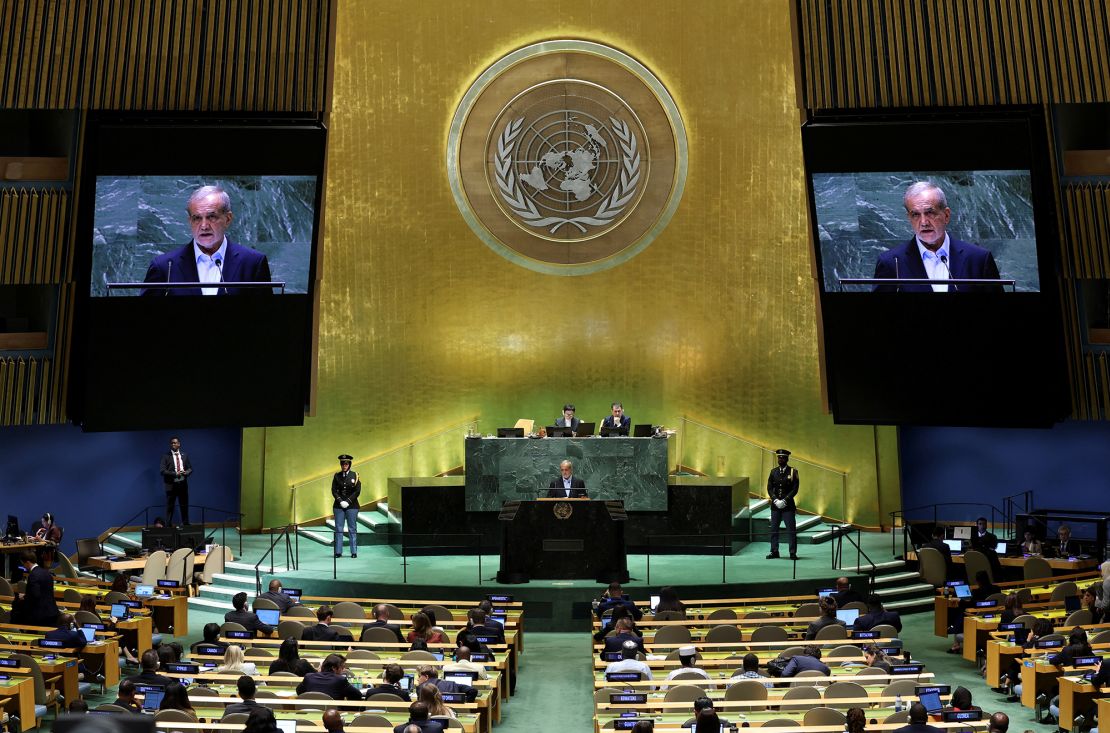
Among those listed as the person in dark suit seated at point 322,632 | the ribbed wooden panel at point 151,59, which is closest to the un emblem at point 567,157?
the ribbed wooden panel at point 151,59

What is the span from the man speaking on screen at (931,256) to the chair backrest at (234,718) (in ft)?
32.8

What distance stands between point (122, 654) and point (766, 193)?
11938mm

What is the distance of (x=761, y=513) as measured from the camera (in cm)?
2130

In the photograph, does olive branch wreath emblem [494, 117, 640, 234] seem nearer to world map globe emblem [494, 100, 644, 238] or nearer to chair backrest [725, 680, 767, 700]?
world map globe emblem [494, 100, 644, 238]

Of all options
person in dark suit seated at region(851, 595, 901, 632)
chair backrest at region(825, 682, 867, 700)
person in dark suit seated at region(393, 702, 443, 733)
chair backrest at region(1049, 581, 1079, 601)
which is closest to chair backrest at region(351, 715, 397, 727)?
person in dark suit seated at region(393, 702, 443, 733)

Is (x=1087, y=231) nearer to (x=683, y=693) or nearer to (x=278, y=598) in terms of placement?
(x=683, y=693)

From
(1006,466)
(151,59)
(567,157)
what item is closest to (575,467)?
(567,157)

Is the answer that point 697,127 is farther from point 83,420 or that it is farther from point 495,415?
point 83,420

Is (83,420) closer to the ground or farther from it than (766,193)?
closer to the ground

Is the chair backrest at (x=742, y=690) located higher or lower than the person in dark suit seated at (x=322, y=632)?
lower

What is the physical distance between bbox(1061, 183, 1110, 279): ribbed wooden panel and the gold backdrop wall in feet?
14.2

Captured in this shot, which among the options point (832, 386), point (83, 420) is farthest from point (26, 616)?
point (832, 386)

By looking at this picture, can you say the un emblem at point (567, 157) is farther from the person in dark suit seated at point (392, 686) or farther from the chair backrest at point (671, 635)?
the person in dark suit seated at point (392, 686)

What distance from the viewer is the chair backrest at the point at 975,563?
1709 centimetres
